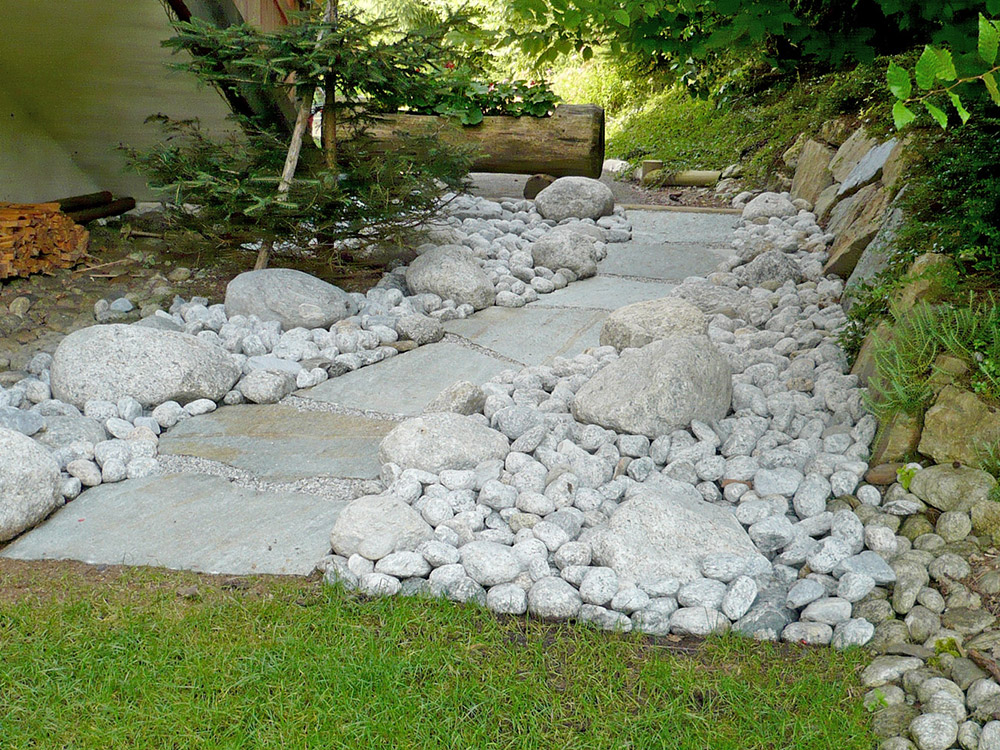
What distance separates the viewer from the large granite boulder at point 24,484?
8.82 ft

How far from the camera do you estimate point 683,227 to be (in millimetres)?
6105

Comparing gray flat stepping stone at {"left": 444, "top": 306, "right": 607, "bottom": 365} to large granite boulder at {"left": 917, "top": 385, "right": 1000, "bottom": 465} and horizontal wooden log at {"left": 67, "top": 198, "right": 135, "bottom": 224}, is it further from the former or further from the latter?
horizontal wooden log at {"left": 67, "top": 198, "right": 135, "bottom": 224}

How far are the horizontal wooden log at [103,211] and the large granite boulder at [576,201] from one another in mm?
3046

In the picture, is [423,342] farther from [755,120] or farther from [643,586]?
[755,120]

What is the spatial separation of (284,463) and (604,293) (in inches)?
93.9

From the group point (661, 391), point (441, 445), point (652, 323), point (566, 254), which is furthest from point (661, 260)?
point (441, 445)

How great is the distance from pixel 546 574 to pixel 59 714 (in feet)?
4.08

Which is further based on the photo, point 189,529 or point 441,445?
point 441,445

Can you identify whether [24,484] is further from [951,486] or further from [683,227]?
[683,227]

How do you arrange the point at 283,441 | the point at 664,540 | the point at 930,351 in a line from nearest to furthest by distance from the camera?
the point at 664,540, the point at 930,351, the point at 283,441

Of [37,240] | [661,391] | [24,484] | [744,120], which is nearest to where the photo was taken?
[24,484]

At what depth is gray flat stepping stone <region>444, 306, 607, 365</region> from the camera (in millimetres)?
4129

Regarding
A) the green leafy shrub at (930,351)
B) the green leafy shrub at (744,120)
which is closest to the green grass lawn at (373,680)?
the green leafy shrub at (930,351)

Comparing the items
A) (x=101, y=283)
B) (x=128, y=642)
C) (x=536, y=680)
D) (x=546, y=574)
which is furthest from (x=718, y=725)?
(x=101, y=283)
